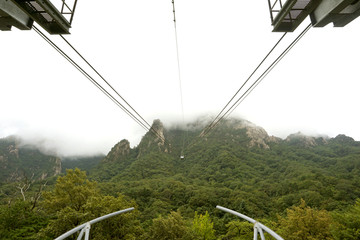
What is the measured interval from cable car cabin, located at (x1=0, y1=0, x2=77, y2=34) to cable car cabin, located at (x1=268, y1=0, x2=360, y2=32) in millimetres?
5624

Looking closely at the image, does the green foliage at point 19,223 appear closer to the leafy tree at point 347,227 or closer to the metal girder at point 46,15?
the metal girder at point 46,15

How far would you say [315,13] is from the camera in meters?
5.07

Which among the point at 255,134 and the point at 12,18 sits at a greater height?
the point at 255,134

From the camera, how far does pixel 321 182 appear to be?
65.2 m

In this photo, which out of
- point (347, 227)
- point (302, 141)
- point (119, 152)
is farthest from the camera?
point (302, 141)

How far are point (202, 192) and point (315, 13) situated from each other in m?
66.9

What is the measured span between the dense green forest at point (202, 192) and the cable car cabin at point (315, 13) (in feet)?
45.9

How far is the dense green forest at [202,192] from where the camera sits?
60.4 ft

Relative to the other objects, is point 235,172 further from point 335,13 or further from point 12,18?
point 12,18

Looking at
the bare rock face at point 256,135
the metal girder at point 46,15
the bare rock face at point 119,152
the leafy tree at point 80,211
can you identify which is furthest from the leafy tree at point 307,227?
the bare rock face at point 119,152

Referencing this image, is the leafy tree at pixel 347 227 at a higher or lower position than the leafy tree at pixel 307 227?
higher

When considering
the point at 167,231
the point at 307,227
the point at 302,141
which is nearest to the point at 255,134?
the point at 302,141

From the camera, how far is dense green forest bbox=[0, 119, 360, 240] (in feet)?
60.4

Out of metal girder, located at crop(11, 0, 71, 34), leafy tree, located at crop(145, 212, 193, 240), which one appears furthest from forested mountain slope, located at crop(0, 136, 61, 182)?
metal girder, located at crop(11, 0, 71, 34)
